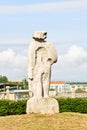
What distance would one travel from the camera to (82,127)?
14094 mm

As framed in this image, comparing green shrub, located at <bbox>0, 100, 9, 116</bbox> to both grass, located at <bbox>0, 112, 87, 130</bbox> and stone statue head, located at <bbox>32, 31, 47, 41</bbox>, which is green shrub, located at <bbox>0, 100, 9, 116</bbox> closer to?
grass, located at <bbox>0, 112, 87, 130</bbox>

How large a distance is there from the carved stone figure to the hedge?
457 centimetres

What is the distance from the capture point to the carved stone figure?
1622cm

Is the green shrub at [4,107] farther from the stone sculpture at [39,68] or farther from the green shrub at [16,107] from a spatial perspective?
the stone sculpture at [39,68]

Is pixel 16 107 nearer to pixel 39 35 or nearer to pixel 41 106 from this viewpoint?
pixel 41 106

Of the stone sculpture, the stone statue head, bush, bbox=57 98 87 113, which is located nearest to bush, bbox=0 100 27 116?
bush, bbox=57 98 87 113

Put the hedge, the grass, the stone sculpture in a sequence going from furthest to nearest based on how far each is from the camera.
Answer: the hedge → the stone sculpture → the grass

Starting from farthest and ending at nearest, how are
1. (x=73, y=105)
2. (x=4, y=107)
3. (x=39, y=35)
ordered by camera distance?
(x=73, y=105) → (x=4, y=107) → (x=39, y=35)

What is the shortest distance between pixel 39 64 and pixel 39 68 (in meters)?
0.16

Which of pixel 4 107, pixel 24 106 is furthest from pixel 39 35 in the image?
pixel 4 107

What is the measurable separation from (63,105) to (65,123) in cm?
716

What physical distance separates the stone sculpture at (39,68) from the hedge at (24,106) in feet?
14.9

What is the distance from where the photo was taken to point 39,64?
1636cm

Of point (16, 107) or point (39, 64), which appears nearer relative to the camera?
point (39, 64)
